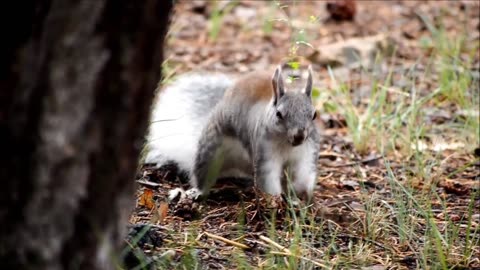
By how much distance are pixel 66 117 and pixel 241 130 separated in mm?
2292

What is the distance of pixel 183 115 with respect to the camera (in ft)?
13.8

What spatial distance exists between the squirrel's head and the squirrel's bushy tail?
2.22 feet

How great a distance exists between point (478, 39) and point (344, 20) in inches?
37.1

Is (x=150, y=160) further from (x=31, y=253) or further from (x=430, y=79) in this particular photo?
(x=31, y=253)

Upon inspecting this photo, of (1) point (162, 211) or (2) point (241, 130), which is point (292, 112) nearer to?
(2) point (241, 130)

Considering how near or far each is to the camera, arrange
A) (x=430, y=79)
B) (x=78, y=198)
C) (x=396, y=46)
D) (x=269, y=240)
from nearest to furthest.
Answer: (x=78, y=198) → (x=269, y=240) → (x=430, y=79) → (x=396, y=46)

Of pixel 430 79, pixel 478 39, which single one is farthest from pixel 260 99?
pixel 478 39

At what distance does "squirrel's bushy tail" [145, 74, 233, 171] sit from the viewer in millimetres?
4004

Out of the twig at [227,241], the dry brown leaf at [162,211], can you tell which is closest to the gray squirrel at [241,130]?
the dry brown leaf at [162,211]

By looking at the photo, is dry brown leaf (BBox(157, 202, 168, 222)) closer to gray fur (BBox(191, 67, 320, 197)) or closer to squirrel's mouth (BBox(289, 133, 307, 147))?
gray fur (BBox(191, 67, 320, 197))

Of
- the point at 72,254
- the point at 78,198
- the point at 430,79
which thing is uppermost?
the point at 78,198

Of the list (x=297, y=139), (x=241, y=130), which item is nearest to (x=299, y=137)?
(x=297, y=139)

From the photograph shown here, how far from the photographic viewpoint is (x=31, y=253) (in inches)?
61.9

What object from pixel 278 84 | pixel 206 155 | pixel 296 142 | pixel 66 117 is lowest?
pixel 206 155
